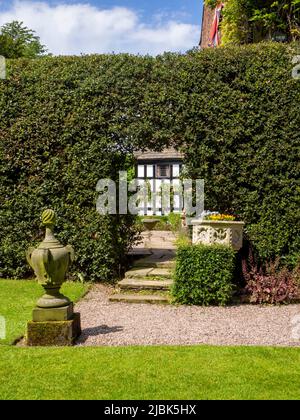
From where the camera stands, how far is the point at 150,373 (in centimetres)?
498

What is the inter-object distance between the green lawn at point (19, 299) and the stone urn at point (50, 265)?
0.73m

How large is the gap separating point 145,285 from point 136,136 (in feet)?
9.49

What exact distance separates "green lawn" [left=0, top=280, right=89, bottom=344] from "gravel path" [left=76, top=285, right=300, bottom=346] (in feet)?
2.32

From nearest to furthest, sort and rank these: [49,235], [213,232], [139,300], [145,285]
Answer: [49,235]
[139,300]
[213,232]
[145,285]

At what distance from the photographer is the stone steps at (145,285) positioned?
8.78 metres

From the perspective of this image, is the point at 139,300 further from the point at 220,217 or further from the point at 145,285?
the point at 220,217

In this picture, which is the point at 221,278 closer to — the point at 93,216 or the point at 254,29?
the point at 93,216

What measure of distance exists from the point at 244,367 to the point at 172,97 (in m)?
5.76

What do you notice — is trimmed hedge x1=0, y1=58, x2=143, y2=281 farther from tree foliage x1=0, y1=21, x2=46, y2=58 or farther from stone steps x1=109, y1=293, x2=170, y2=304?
tree foliage x1=0, y1=21, x2=46, y2=58

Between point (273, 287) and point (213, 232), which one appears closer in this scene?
point (273, 287)

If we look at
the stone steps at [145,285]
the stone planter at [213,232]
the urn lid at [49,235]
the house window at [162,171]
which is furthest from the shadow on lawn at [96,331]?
the house window at [162,171]

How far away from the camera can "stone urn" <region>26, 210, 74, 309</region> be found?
19.5 ft

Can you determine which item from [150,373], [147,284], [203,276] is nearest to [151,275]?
[147,284]

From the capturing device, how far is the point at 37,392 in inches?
178
